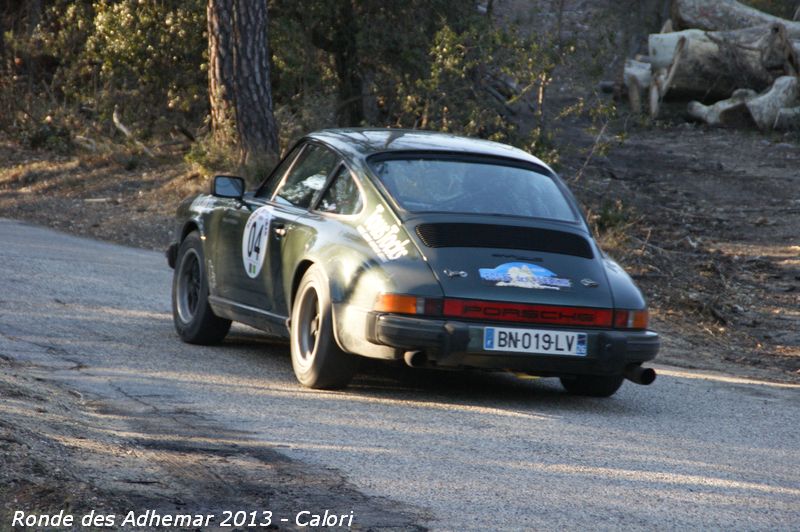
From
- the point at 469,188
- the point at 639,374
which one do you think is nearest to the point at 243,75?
the point at 469,188

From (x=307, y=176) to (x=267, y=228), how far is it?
0.44m

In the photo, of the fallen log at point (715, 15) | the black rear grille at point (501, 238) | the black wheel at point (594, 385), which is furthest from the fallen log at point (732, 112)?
the black rear grille at point (501, 238)

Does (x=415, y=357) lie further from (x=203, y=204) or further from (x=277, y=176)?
(x=203, y=204)

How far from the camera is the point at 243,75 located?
59.6 feet

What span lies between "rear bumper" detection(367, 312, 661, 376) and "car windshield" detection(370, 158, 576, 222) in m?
0.86

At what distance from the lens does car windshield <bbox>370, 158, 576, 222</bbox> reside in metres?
7.66

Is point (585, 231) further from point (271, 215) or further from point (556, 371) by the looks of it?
point (271, 215)

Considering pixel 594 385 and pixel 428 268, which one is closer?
pixel 428 268

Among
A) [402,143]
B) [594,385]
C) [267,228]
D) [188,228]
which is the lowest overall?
[594,385]

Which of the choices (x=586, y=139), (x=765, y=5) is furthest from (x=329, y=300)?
(x=765, y=5)

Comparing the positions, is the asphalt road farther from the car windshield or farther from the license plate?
the car windshield

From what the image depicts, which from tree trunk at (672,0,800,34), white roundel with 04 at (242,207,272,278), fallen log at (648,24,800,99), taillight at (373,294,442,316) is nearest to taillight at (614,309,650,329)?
taillight at (373,294,442,316)

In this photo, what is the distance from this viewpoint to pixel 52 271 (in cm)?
1223

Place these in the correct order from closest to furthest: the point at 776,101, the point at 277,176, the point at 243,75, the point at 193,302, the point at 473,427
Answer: the point at 473,427
the point at 277,176
the point at 193,302
the point at 243,75
the point at 776,101
